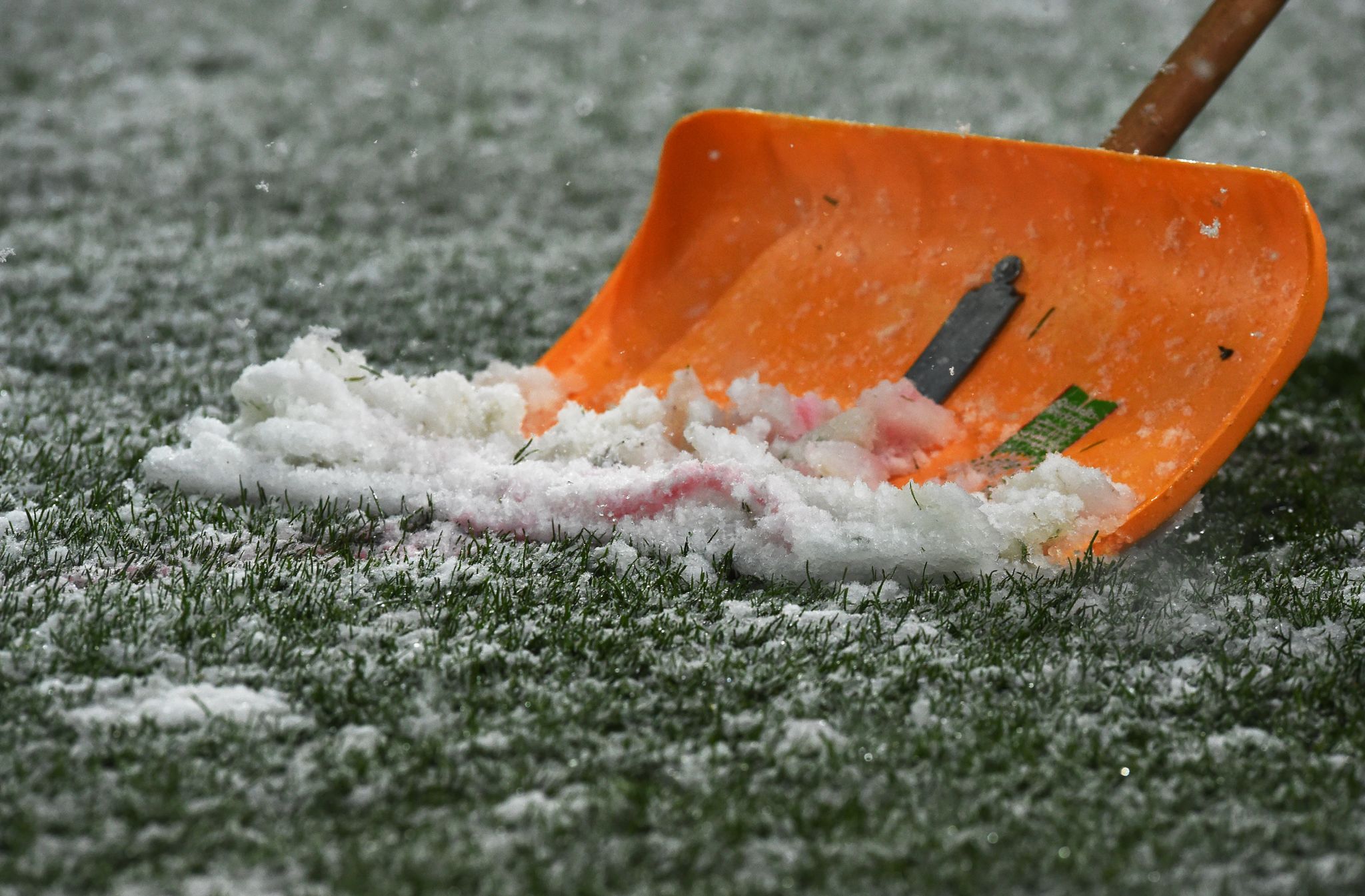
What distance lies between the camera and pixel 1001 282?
9.47ft

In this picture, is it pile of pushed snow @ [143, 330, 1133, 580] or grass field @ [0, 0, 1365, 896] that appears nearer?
grass field @ [0, 0, 1365, 896]

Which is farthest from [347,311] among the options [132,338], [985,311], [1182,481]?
[1182,481]

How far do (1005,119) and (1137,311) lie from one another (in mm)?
3597

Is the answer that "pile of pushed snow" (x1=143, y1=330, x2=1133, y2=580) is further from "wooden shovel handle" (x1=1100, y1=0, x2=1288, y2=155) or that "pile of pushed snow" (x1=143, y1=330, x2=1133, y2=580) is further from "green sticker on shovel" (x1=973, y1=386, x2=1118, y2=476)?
"wooden shovel handle" (x1=1100, y1=0, x2=1288, y2=155)

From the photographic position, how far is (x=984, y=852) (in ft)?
5.34

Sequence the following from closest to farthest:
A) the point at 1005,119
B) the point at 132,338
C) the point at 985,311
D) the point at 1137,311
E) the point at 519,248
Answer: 1. the point at 1137,311
2. the point at 985,311
3. the point at 132,338
4. the point at 519,248
5. the point at 1005,119

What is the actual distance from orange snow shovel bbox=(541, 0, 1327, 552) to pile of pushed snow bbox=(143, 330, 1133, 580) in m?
0.14

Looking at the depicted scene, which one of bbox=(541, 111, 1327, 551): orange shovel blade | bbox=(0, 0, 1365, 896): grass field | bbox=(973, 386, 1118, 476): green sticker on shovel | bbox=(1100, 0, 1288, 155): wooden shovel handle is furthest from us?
bbox=(1100, 0, 1288, 155): wooden shovel handle

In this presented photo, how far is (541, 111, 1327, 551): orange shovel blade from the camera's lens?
2408 millimetres

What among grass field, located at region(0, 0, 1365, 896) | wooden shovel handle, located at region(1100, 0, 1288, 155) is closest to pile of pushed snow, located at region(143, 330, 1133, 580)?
grass field, located at region(0, 0, 1365, 896)

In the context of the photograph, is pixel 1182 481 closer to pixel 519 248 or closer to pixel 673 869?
pixel 673 869

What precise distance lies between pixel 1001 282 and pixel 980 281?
0.06 m

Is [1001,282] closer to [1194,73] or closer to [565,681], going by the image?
[1194,73]

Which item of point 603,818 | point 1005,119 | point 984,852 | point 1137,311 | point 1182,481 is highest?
point 1005,119
